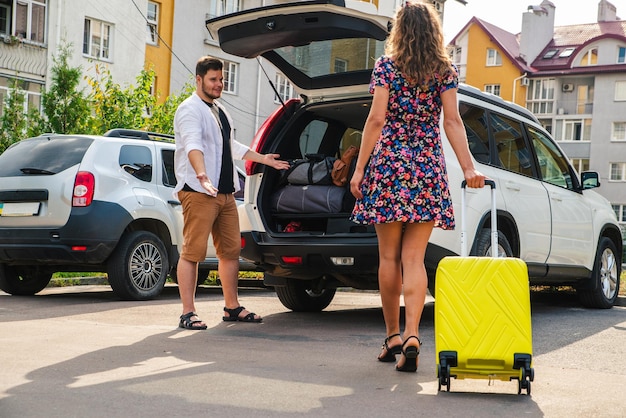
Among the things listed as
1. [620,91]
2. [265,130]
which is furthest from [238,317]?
[620,91]

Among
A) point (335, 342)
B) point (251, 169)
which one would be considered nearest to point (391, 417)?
point (335, 342)

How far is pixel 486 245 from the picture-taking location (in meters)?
7.76

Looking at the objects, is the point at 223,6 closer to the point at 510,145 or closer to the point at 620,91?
the point at 510,145

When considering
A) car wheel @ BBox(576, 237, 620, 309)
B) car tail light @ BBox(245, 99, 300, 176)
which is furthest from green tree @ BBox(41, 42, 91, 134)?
car wheel @ BBox(576, 237, 620, 309)

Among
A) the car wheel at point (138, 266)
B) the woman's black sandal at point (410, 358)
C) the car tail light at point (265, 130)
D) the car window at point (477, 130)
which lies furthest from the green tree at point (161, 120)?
the woman's black sandal at point (410, 358)

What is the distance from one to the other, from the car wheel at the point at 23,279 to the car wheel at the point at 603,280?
568 cm

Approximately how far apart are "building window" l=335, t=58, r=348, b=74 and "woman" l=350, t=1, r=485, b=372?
1.88 m

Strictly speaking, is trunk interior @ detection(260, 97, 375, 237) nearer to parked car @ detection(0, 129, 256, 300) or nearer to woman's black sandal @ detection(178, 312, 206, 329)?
woman's black sandal @ detection(178, 312, 206, 329)

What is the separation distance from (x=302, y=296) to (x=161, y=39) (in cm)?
2876

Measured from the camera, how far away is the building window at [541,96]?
68.1 meters

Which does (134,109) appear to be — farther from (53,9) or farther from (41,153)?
(53,9)

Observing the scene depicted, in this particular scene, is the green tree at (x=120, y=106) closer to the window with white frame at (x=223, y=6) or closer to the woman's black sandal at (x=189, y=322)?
the woman's black sandal at (x=189, y=322)

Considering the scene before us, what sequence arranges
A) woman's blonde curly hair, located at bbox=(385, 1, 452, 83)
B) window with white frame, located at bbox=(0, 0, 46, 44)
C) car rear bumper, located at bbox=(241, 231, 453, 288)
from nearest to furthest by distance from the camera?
woman's blonde curly hair, located at bbox=(385, 1, 452, 83) < car rear bumper, located at bbox=(241, 231, 453, 288) < window with white frame, located at bbox=(0, 0, 46, 44)

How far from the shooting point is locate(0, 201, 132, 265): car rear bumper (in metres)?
9.37
